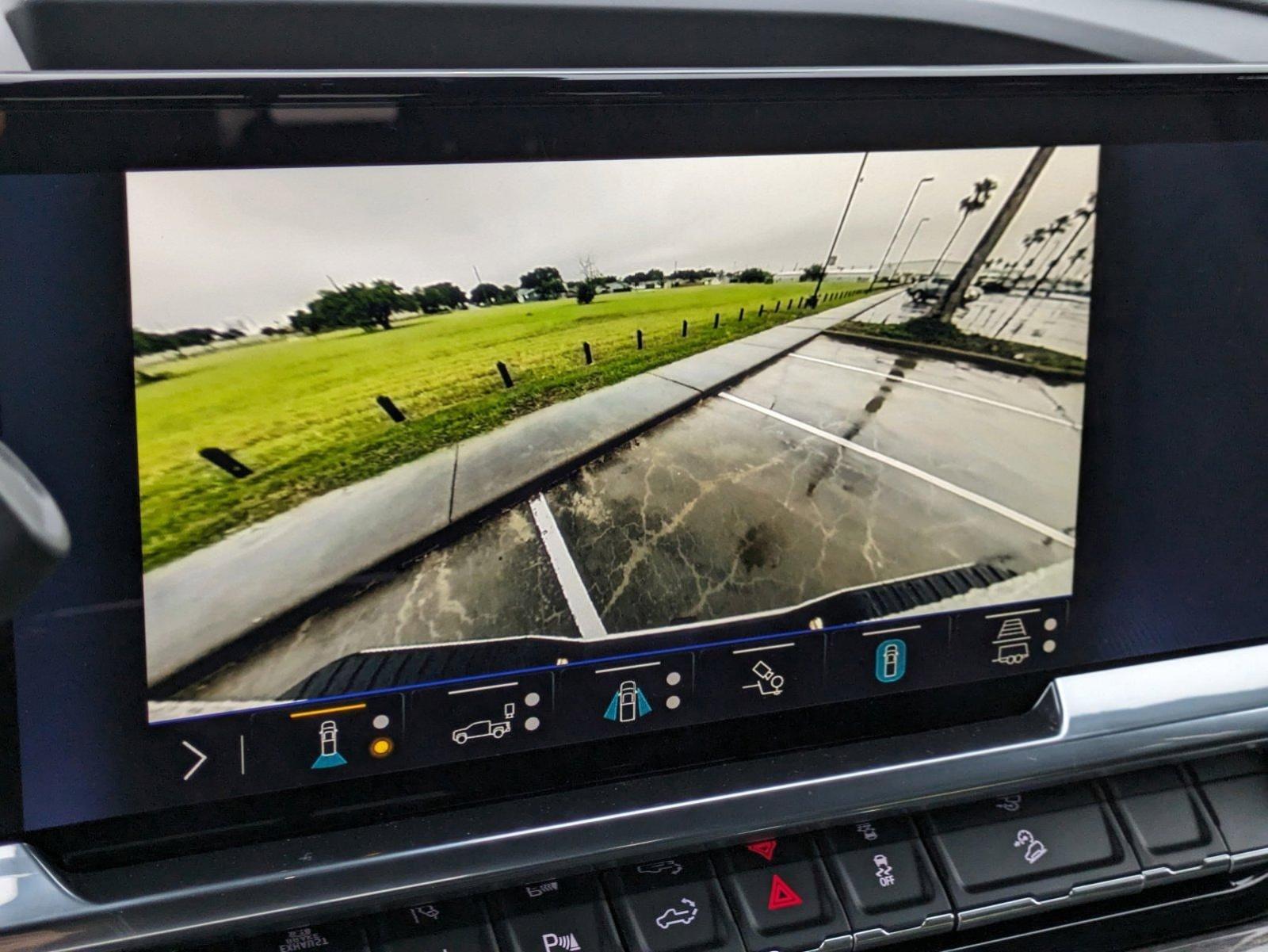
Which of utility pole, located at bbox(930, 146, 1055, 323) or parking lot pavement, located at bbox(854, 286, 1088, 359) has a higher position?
utility pole, located at bbox(930, 146, 1055, 323)

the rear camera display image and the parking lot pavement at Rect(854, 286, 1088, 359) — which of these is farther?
the parking lot pavement at Rect(854, 286, 1088, 359)

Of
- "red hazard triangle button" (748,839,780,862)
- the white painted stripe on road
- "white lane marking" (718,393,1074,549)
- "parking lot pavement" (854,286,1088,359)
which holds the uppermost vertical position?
"parking lot pavement" (854,286,1088,359)

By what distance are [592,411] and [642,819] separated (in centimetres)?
25

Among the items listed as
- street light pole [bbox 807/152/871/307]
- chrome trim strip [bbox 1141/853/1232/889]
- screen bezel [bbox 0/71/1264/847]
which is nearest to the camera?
A: screen bezel [bbox 0/71/1264/847]

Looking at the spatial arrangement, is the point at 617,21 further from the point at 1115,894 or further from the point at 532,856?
the point at 1115,894

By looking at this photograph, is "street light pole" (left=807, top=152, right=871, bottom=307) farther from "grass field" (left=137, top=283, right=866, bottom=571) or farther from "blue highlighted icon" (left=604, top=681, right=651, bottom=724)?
"blue highlighted icon" (left=604, top=681, right=651, bottom=724)

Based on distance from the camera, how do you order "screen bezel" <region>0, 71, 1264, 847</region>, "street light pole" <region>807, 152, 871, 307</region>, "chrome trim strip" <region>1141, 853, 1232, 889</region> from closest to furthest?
"screen bezel" <region>0, 71, 1264, 847</region> < "street light pole" <region>807, 152, 871, 307</region> < "chrome trim strip" <region>1141, 853, 1232, 889</region>

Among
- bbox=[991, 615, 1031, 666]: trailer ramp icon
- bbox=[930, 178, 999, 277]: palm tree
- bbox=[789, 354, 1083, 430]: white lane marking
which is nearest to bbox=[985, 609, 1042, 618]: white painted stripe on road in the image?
bbox=[991, 615, 1031, 666]: trailer ramp icon

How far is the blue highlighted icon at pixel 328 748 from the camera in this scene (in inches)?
23.4

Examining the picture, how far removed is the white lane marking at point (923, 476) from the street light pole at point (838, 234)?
7cm

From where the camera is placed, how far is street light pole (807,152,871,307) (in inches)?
25.0

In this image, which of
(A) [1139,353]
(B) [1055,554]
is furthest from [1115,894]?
(A) [1139,353]

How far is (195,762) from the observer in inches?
22.9

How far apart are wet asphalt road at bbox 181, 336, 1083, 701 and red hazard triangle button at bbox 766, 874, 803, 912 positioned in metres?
0.18
